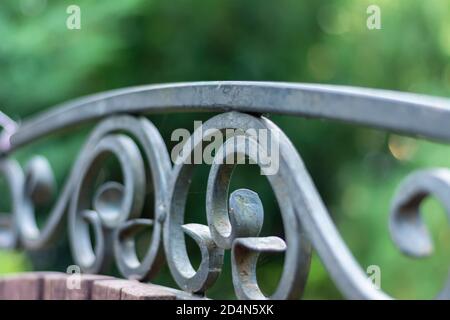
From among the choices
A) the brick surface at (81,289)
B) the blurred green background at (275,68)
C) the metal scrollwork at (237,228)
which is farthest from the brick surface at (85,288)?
the blurred green background at (275,68)

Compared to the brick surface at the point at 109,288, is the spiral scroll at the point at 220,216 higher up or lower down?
higher up

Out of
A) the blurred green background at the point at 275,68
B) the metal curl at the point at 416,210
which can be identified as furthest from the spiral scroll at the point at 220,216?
the blurred green background at the point at 275,68

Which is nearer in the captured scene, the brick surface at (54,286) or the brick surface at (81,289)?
the brick surface at (81,289)

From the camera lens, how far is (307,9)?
3.00 m

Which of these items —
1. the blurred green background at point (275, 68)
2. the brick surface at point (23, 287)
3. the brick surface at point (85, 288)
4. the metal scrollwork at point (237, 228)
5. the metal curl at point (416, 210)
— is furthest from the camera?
the blurred green background at point (275, 68)

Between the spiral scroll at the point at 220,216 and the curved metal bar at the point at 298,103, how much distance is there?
17 millimetres

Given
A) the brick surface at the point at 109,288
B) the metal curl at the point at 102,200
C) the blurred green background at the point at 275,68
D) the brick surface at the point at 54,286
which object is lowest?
the brick surface at the point at 109,288

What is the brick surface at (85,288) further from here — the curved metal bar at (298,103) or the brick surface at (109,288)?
the curved metal bar at (298,103)

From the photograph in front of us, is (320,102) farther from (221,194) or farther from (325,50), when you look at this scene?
(325,50)

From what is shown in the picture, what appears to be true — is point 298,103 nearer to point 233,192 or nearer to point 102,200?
point 233,192

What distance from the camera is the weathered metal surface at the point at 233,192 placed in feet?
1.62

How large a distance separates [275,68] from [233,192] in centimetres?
236

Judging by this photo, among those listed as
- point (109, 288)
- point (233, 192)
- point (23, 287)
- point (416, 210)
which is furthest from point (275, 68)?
point (416, 210)

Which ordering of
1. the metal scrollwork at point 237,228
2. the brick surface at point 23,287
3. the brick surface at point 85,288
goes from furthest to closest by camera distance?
1. the brick surface at point 23,287
2. the brick surface at point 85,288
3. the metal scrollwork at point 237,228
